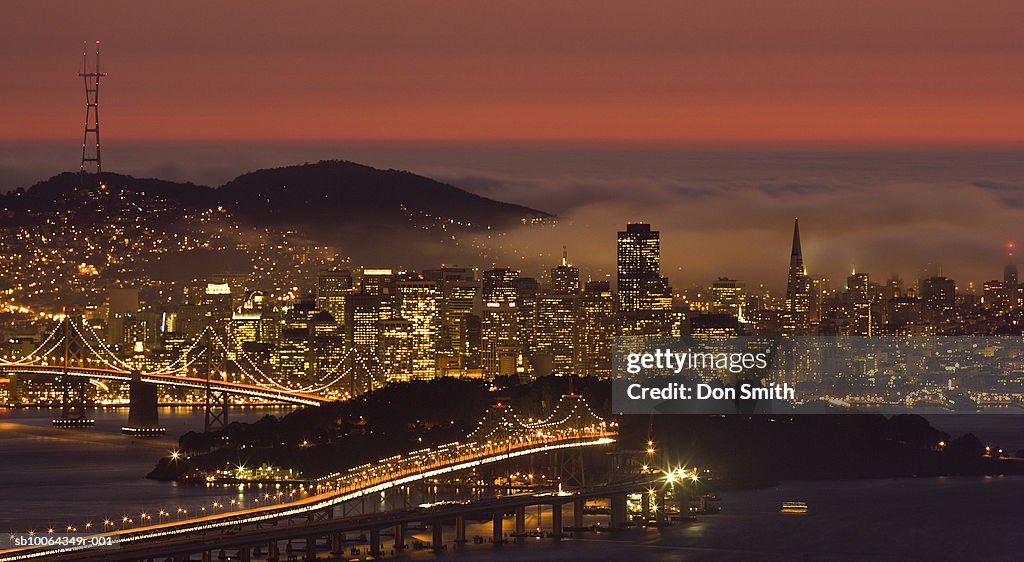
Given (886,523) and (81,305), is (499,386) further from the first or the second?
(81,305)

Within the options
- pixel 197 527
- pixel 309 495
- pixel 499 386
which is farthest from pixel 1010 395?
pixel 197 527

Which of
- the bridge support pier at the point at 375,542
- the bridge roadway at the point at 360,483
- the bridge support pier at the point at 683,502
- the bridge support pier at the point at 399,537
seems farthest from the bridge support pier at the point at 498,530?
the bridge support pier at the point at 683,502

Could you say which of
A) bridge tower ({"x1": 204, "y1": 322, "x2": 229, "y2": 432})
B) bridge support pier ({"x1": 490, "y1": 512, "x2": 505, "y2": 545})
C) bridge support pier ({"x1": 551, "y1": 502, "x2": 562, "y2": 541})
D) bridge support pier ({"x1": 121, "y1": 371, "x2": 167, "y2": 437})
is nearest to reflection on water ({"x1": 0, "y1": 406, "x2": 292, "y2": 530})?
bridge support pier ({"x1": 121, "y1": 371, "x2": 167, "y2": 437})

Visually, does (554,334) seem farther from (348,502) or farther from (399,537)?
(399,537)

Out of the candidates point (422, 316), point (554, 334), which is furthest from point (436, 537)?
point (422, 316)

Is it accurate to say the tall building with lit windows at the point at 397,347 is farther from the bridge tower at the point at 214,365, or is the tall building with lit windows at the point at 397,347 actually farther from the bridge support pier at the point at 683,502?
the bridge support pier at the point at 683,502

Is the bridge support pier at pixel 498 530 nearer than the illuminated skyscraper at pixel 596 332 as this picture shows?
Yes
